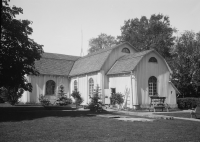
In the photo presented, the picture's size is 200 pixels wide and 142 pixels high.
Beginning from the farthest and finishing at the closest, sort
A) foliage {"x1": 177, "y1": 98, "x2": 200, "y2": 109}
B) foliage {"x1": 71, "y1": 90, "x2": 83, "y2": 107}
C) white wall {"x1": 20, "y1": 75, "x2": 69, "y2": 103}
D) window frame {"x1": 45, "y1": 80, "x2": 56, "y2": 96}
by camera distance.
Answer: window frame {"x1": 45, "y1": 80, "x2": 56, "y2": 96}
white wall {"x1": 20, "y1": 75, "x2": 69, "y2": 103}
foliage {"x1": 71, "y1": 90, "x2": 83, "y2": 107}
foliage {"x1": 177, "y1": 98, "x2": 200, "y2": 109}

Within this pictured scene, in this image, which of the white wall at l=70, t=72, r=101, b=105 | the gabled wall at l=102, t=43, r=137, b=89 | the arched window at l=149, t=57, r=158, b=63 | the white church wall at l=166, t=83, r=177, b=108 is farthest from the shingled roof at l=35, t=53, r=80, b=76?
the white church wall at l=166, t=83, r=177, b=108

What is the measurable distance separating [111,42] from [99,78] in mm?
35978

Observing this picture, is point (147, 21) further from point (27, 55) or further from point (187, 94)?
point (27, 55)

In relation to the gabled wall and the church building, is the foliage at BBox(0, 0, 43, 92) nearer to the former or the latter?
the church building

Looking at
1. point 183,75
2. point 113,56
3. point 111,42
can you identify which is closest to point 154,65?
point 113,56

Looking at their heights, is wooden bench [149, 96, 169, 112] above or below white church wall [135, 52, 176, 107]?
below

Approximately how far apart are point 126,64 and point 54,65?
13108mm

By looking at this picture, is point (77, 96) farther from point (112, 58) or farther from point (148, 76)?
point (148, 76)

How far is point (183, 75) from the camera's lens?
31.2 m

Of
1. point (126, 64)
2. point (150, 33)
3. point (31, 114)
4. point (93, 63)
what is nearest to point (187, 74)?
point (126, 64)

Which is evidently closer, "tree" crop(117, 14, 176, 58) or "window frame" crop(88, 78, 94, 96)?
"window frame" crop(88, 78, 94, 96)

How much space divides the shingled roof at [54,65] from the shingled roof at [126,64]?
30.9 ft

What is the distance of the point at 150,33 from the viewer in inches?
1875

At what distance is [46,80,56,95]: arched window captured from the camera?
100ft
